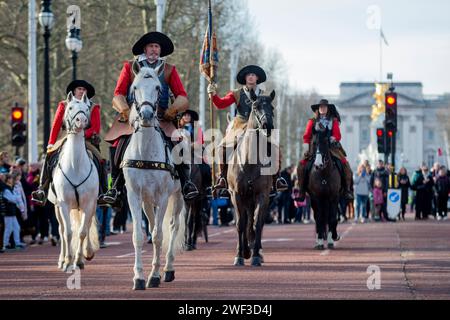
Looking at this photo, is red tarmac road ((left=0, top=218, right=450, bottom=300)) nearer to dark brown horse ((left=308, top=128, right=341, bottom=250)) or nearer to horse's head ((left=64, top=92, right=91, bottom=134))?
dark brown horse ((left=308, top=128, right=341, bottom=250))

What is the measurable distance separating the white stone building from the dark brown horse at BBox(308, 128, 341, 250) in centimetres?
13941

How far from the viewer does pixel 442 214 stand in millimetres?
46406

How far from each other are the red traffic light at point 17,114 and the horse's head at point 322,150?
995 centimetres

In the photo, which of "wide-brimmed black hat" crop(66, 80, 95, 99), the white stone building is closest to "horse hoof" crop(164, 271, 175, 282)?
"wide-brimmed black hat" crop(66, 80, 95, 99)

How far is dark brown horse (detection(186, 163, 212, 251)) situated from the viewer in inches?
947

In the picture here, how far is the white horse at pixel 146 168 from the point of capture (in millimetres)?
14594

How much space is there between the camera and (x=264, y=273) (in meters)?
17.2

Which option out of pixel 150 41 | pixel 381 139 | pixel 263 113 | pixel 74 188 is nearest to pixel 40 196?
pixel 74 188

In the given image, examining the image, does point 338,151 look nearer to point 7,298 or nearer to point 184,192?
point 184,192

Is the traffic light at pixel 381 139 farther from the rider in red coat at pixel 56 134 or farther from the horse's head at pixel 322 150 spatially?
the rider in red coat at pixel 56 134

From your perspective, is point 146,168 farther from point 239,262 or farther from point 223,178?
point 223,178

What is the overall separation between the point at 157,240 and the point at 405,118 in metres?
153
